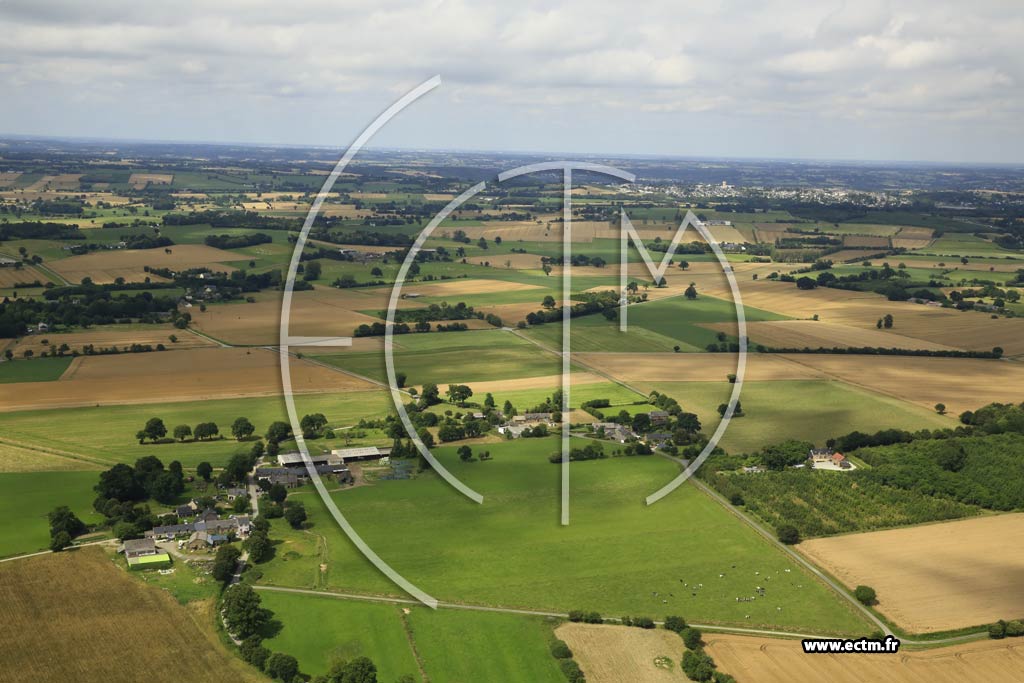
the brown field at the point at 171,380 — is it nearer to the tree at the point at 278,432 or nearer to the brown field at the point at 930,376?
the tree at the point at 278,432

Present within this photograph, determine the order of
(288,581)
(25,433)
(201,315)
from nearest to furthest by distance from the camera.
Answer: (288,581)
(25,433)
(201,315)

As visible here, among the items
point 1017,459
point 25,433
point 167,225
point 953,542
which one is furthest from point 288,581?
point 167,225

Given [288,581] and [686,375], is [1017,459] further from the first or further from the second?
[288,581]

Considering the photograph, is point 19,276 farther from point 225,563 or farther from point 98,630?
point 98,630

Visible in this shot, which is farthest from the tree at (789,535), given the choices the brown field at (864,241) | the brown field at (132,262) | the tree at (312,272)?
the brown field at (864,241)

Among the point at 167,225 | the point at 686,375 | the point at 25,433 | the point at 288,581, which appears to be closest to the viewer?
the point at 288,581
